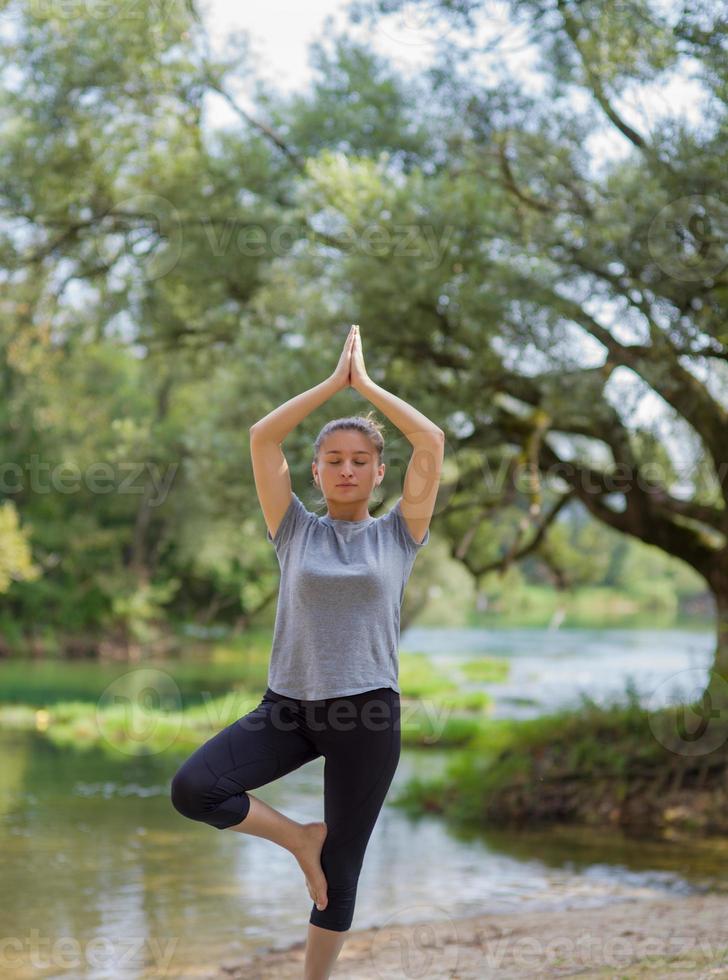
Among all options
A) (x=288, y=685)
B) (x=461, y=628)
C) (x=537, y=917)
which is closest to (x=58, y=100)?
(x=537, y=917)

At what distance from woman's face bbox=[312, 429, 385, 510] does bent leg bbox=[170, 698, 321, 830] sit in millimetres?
654

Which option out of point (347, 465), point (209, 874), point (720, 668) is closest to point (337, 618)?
point (347, 465)

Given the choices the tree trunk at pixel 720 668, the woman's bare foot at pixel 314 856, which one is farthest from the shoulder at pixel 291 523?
the tree trunk at pixel 720 668

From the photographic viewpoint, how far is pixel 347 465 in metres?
3.40

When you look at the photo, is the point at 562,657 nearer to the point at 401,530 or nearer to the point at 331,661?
the point at 401,530

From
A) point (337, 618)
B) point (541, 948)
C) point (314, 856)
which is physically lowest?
point (541, 948)

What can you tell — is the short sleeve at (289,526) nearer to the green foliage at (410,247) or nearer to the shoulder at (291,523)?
the shoulder at (291,523)

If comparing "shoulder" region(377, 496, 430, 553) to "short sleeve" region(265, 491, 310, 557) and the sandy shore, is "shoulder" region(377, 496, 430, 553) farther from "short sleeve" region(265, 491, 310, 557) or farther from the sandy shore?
the sandy shore

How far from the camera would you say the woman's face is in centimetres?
340

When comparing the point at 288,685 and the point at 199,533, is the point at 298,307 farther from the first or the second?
the point at 199,533

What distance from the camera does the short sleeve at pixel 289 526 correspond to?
340 centimetres

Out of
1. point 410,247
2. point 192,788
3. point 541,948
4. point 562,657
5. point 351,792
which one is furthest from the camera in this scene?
point 562,657

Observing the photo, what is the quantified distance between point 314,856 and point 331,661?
0.62m

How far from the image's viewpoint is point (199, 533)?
88.0 ft
